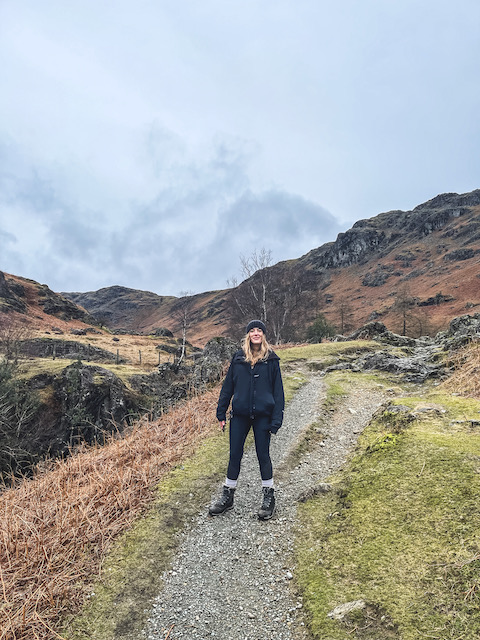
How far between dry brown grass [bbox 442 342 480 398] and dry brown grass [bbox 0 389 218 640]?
22.9ft

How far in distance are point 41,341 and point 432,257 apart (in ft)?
392

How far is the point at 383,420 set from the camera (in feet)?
24.7

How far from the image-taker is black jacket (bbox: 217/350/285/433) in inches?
209

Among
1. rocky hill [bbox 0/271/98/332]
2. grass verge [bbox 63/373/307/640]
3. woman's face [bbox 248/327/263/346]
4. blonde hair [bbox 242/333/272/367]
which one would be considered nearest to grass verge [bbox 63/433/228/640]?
grass verge [bbox 63/373/307/640]

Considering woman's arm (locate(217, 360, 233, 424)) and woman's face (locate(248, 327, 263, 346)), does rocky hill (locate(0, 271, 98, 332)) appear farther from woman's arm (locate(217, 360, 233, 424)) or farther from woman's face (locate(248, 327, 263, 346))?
woman's face (locate(248, 327, 263, 346))

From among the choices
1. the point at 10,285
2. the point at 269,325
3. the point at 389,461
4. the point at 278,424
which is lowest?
the point at 389,461

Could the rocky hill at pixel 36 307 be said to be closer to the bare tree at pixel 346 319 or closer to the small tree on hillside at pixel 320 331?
the small tree on hillside at pixel 320 331

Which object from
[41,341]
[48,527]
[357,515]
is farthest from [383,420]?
[41,341]

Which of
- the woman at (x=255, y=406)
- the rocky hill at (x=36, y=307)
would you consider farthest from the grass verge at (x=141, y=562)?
the rocky hill at (x=36, y=307)

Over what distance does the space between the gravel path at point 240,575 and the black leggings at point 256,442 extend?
0.60 metres

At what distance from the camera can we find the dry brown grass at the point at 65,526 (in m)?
3.34

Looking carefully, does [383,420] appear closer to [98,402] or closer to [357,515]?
[357,515]

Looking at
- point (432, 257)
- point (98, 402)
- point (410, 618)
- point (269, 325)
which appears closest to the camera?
point (410, 618)

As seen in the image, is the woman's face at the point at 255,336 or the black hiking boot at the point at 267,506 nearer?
the black hiking boot at the point at 267,506
